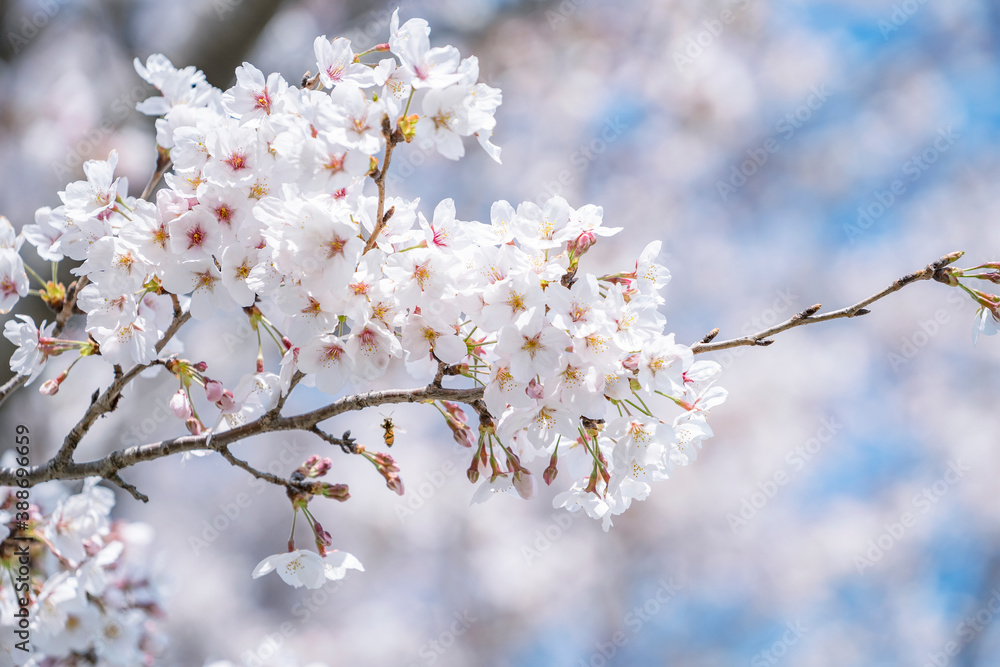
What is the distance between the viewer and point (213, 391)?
1177 millimetres

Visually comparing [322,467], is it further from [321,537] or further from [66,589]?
[66,589]

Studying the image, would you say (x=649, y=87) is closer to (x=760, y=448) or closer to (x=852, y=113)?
(x=852, y=113)

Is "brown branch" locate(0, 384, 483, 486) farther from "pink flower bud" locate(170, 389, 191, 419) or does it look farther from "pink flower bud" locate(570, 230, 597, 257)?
"pink flower bud" locate(570, 230, 597, 257)

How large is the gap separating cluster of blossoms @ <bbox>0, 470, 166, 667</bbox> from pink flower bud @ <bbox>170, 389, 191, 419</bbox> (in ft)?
1.11

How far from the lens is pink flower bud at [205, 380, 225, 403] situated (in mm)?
1173

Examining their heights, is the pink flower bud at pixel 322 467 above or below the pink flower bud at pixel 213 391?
below

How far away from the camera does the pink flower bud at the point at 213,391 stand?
1.17 metres

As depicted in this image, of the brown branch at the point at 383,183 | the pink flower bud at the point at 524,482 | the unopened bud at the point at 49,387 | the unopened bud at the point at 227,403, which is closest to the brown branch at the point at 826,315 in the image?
the pink flower bud at the point at 524,482

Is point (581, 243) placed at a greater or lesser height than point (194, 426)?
greater

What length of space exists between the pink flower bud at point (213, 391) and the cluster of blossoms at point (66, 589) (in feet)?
1.37

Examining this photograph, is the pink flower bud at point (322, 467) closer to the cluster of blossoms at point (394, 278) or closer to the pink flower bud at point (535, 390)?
the cluster of blossoms at point (394, 278)

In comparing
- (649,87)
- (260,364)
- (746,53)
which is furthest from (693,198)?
(260,364)

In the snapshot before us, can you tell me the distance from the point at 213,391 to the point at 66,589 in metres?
0.74

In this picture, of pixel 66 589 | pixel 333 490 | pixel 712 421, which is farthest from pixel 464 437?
pixel 712 421
